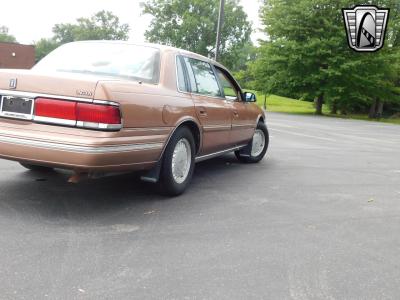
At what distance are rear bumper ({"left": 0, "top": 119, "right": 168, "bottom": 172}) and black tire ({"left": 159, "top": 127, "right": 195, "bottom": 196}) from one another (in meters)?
0.62

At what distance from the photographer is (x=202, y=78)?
588cm

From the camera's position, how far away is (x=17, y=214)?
4.16m

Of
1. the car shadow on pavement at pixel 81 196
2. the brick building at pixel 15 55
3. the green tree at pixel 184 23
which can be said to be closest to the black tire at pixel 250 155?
the car shadow on pavement at pixel 81 196

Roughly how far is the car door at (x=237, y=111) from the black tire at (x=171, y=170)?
1413 millimetres

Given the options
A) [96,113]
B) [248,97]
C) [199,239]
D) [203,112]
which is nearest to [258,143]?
[248,97]

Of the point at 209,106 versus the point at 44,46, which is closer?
the point at 209,106

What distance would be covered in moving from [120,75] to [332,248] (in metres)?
2.67

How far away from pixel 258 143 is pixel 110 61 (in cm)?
373

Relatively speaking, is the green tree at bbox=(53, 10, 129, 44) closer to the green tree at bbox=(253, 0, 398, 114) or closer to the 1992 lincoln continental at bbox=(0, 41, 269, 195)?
the green tree at bbox=(253, 0, 398, 114)

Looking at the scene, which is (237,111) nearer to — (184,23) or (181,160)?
(181,160)

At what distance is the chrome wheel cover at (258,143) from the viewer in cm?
786

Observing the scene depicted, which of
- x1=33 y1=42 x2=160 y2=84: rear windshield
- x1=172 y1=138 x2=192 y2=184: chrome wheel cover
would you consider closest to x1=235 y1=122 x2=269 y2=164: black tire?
x1=172 y1=138 x2=192 y2=184: chrome wheel cover

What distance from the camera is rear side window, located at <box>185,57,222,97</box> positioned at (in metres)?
5.58

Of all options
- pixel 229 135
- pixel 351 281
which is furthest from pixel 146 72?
pixel 351 281
